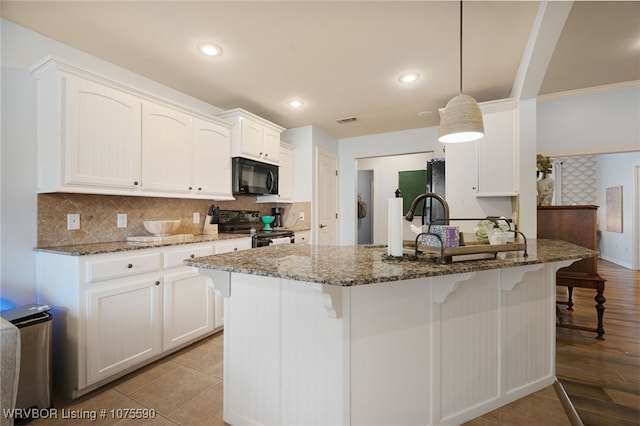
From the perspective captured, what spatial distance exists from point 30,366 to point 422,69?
3490mm

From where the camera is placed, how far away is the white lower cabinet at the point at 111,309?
1.77 metres

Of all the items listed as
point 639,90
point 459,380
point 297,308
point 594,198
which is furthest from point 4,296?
point 594,198

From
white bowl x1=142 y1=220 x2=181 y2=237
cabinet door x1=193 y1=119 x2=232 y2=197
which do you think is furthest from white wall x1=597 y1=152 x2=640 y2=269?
white bowl x1=142 y1=220 x2=181 y2=237

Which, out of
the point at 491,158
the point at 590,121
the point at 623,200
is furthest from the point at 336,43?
the point at 623,200

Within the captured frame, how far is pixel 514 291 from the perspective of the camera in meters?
1.67

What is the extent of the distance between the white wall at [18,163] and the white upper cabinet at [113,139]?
7cm

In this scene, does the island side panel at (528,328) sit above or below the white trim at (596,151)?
below

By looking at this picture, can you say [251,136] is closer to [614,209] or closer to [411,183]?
[411,183]

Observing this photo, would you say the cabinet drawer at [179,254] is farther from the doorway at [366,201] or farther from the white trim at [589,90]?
the doorway at [366,201]

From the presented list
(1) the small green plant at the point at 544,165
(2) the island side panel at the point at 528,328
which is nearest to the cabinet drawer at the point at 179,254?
(2) the island side panel at the point at 528,328

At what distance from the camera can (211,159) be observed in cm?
297

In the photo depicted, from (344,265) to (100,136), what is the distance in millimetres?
2085

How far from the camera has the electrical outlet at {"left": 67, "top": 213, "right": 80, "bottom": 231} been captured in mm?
2119

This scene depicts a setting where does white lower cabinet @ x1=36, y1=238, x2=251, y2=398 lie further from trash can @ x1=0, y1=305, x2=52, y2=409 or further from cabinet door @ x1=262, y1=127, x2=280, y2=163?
cabinet door @ x1=262, y1=127, x2=280, y2=163
